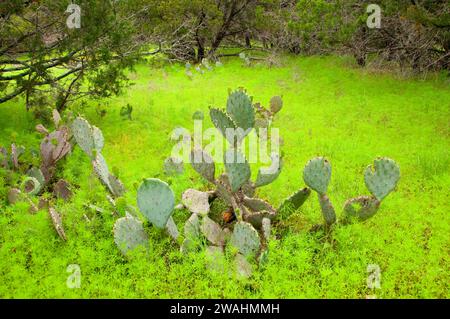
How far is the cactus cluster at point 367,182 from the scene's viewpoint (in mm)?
3639

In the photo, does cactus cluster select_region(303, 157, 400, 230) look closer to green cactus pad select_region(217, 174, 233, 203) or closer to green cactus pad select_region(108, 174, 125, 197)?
green cactus pad select_region(217, 174, 233, 203)

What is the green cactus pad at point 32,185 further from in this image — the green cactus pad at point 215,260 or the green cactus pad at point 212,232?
the green cactus pad at point 215,260

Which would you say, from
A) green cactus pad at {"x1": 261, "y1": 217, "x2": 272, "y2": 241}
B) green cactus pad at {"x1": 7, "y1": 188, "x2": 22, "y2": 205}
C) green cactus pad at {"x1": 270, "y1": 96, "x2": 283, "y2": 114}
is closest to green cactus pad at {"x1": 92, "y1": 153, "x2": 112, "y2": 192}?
green cactus pad at {"x1": 7, "y1": 188, "x2": 22, "y2": 205}

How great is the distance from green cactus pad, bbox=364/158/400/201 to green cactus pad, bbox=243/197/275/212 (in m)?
0.95

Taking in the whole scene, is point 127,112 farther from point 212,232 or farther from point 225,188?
point 212,232

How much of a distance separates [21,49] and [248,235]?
5438 mm

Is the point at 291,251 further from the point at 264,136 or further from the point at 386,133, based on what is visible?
the point at 386,133

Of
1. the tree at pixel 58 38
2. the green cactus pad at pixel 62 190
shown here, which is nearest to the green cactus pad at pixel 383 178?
the green cactus pad at pixel 62 190

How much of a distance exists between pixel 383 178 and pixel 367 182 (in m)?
0.14

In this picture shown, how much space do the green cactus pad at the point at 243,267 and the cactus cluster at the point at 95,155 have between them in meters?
1.67

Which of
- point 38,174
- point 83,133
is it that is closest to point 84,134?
point 83,133

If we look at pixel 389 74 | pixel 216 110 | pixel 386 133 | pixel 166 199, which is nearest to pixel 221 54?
pixel 389 74

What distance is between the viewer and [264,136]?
262 inches

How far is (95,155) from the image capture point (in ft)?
14.2
